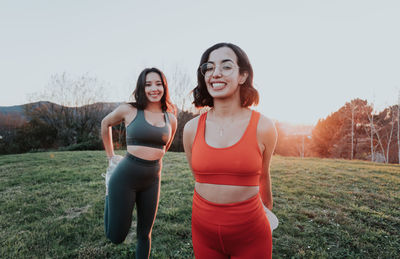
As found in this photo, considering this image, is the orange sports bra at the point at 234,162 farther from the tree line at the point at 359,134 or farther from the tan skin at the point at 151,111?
the tree line at the point at 359,134

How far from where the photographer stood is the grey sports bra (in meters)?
2.53

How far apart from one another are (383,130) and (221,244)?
4097 centimetres

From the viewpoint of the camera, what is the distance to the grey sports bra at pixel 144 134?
99.5 inches

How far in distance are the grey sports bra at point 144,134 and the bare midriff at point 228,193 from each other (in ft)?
4.61

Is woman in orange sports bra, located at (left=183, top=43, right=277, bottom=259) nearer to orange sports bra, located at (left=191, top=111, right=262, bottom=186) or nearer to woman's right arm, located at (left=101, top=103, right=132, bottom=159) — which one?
orange sports bra, located at (left=191, top=111, right=262, bottom=186)

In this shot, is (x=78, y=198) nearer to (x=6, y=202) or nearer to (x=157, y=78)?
(x=6, y=202)

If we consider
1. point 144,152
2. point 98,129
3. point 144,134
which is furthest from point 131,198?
point 98,129

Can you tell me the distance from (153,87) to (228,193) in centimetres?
199

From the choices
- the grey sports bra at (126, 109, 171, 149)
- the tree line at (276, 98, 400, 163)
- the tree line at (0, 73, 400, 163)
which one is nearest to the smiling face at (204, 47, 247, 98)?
the grey sports bra at (126, 109, 171, 149)

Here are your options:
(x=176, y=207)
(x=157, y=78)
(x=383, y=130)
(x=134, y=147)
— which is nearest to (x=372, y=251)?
(x=176, y=207)

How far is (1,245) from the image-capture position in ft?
10.6

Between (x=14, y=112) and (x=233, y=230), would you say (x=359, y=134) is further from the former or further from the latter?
(x=14, y=112)

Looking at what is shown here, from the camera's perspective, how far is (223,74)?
1.41m

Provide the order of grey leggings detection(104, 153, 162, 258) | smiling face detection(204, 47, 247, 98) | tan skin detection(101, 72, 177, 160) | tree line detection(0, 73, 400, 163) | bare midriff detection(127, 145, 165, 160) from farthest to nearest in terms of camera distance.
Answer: tree line detection(0, 73, 400, 163)
tan skin detection(101, 72, 177, 160)
bare midriff detection(127, 145, 165, 160)
grey leggings detection(104, 153, 162, 258)
smiling face detection(204, 47, 247, 98)
